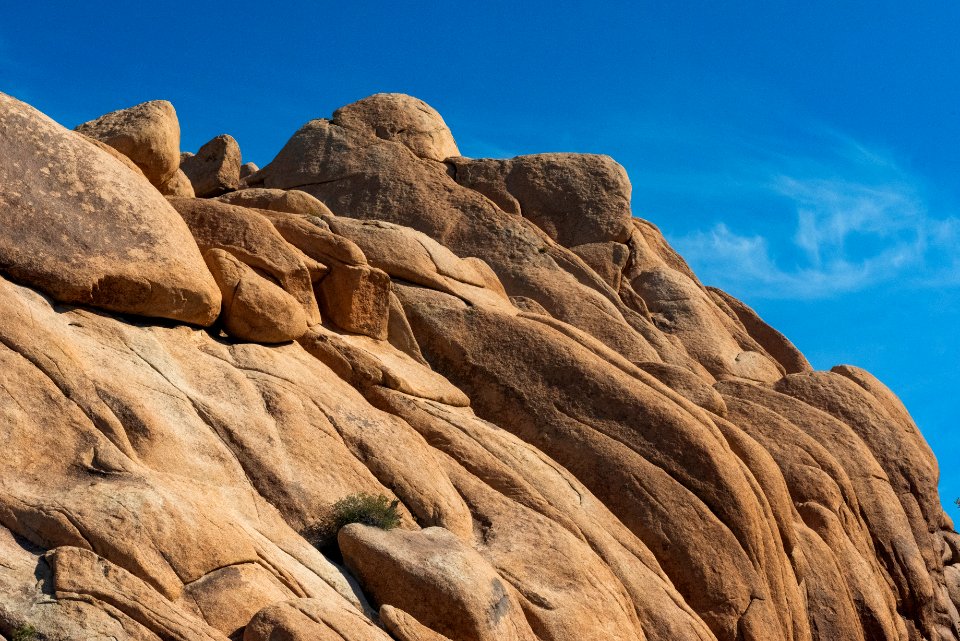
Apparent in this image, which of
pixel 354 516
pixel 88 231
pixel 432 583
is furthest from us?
pixel 88 231

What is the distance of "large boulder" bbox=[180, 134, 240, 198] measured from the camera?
34.0 meters

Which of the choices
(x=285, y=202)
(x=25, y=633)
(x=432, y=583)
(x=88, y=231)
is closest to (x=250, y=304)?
(x=88, y=231)

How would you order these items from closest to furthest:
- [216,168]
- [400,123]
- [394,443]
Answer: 1. [394,443]
2. [216,168]
3. [400,123]

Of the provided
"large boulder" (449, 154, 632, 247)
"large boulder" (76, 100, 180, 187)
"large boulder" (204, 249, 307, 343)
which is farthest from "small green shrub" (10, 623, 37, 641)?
"large boulder" (449, 154, 632, 247)

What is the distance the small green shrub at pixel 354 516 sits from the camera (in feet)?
51.9

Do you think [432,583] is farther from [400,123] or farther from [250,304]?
[400,123]

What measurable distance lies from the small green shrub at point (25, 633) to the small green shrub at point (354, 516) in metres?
4.88

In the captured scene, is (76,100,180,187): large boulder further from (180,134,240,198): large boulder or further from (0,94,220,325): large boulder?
(180,134,240,198): large boulder

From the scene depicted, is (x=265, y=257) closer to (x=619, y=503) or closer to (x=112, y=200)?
(x=112, y=200)

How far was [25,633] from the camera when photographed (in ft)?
36.6

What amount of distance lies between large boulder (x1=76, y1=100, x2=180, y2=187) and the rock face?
0.47 feet

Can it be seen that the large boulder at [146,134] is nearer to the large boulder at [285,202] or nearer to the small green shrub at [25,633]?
the large boulder at [285,202]

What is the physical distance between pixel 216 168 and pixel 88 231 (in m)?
17.2

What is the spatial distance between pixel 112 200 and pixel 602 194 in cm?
1900
